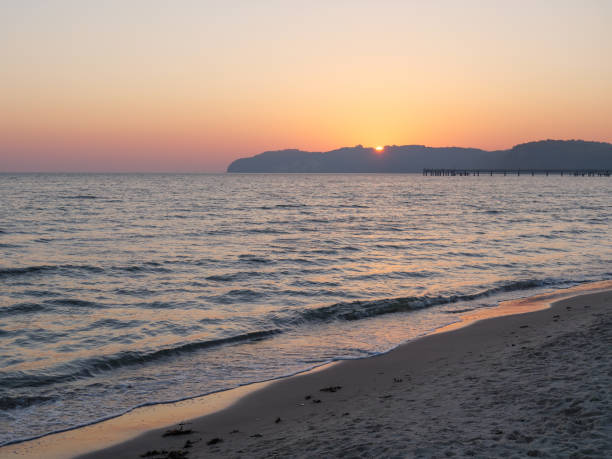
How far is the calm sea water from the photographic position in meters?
9.06

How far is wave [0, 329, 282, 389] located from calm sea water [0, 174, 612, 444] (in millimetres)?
35

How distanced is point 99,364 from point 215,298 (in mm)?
5868

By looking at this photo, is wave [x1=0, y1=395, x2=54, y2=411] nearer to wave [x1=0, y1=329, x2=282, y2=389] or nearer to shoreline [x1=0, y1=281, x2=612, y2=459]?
wave [x1=0, y1=329, x2=282, y2=389]

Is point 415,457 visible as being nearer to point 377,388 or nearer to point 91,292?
point 377,388

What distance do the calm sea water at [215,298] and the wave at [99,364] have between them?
0.11 feet

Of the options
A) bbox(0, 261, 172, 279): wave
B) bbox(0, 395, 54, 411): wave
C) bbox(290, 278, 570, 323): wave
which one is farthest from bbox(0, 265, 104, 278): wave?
bbox(0, 395, 54, 411): wave

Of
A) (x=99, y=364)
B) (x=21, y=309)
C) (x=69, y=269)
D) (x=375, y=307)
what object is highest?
(x=69, y=269)

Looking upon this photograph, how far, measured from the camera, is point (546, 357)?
8453 mm

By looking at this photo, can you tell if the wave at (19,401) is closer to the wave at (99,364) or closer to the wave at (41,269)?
the wave at (99,364)

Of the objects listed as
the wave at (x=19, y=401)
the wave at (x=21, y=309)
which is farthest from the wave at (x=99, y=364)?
the wave at (x=21, y=309)

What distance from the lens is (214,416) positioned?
739 centimetres

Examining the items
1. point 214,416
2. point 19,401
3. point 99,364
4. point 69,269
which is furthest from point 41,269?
point 214,416

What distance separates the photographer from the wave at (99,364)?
8.86 meters

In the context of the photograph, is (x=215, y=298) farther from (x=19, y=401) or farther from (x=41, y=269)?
(x=41, y=269)
